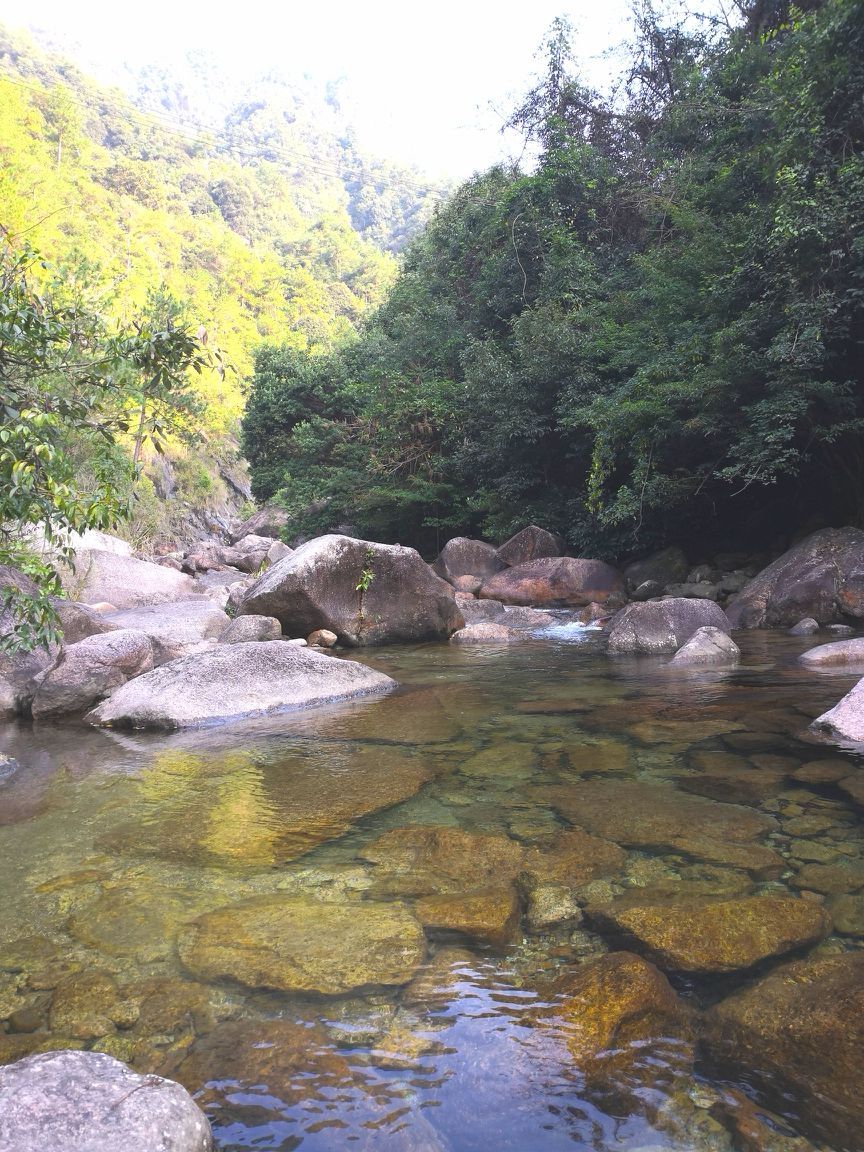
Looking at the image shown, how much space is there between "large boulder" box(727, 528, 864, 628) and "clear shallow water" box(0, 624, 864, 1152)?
451 cm

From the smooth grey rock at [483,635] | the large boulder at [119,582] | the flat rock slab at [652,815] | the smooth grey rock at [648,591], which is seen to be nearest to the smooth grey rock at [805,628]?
the smooth grey rock at [648,591]

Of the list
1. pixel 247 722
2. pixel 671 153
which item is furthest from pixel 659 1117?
pixel 671 153

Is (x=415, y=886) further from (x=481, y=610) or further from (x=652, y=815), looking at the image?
(x=481, y=610)

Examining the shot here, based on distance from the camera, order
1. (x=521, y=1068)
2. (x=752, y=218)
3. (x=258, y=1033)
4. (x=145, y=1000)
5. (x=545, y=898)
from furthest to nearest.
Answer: (x=752, y=218)
(x=545, y=898)
(x=145, y=1000)
(x=258, y=1033)
(x=521, y=1068)

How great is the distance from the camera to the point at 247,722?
6453mm

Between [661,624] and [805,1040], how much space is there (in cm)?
782

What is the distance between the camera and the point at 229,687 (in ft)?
22.1

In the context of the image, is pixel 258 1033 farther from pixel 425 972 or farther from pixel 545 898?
pixel 545 898

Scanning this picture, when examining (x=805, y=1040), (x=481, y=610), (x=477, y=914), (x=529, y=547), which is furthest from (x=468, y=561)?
(x=805, y=1040)

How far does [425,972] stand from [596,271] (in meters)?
19.2

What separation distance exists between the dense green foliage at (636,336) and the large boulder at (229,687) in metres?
7.17

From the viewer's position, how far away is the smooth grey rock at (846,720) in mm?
4926

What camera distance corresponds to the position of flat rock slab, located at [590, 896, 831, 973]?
8.29 ft

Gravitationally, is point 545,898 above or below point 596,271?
below
